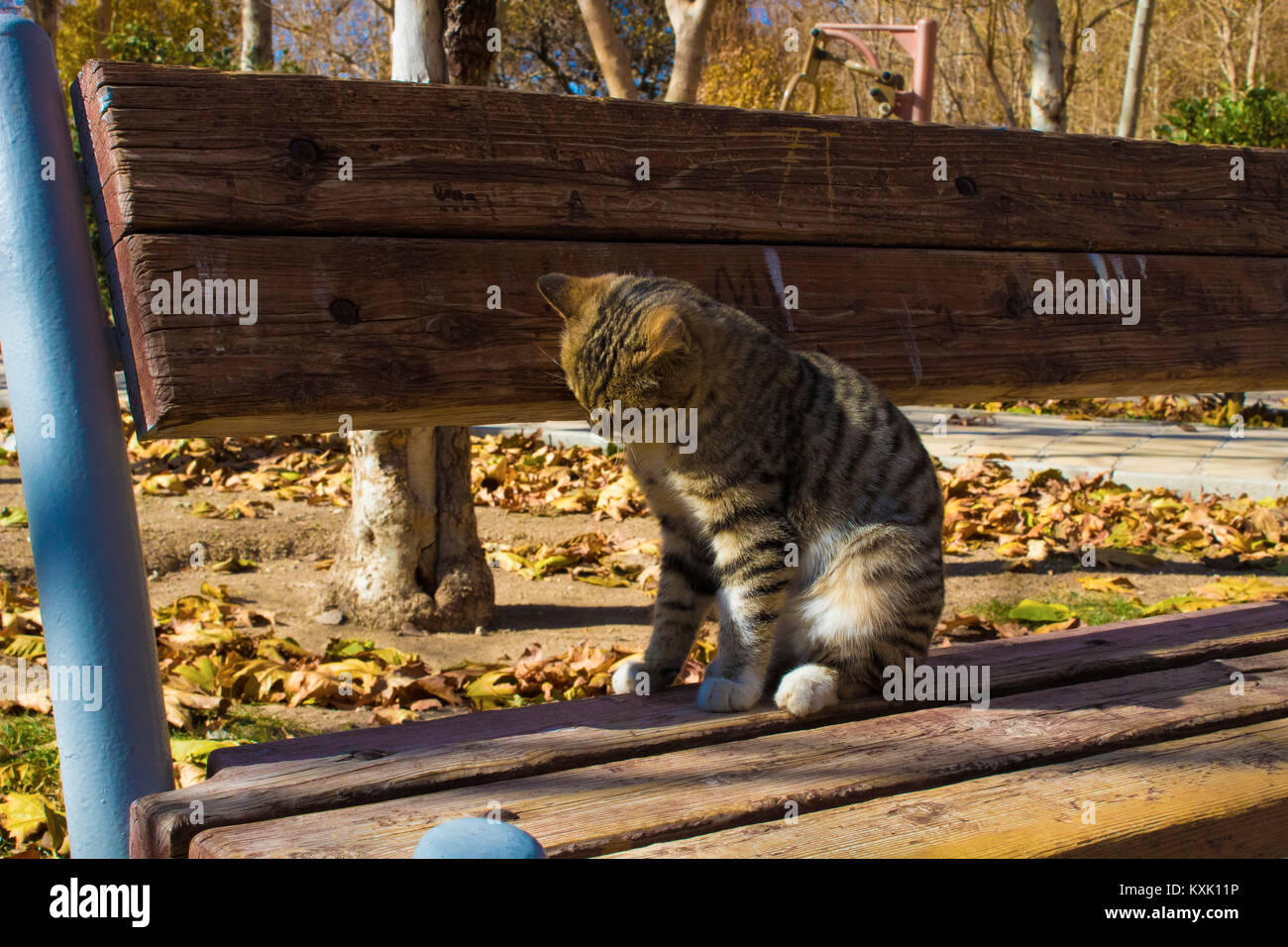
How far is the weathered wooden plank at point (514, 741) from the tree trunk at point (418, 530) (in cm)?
258

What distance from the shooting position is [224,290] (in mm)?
1763

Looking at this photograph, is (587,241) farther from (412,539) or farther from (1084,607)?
(1084,607)

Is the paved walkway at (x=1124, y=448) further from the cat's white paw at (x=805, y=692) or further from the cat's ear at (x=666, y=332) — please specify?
the cat's white paw at (x=805, y=692)

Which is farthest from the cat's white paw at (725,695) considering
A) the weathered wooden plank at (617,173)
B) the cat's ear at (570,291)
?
the weathered wooden plank at (617,173)

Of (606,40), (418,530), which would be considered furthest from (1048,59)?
(418,530)

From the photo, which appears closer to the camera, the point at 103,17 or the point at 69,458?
the point at 69,458

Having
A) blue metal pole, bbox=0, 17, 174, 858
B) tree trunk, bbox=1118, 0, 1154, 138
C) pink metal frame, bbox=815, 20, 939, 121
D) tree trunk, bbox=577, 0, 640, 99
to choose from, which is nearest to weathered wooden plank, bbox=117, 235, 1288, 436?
blue metal pole, bbox=0, 17, 174, 858

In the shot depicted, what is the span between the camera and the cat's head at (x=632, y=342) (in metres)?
2.21

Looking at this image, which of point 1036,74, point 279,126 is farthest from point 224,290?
point 1036,74

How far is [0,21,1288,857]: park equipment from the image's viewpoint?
1.57 m

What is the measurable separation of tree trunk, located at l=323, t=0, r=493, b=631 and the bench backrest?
243cm

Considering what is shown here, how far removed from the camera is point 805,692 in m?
2.04

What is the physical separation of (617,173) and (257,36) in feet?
34.9
